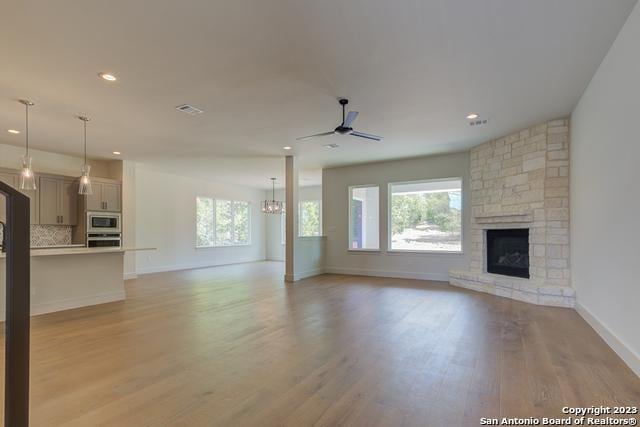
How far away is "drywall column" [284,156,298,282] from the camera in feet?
24.0

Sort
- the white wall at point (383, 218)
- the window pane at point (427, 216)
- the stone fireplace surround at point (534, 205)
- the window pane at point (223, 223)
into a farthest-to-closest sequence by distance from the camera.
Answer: the window pane at point (223, 223) < the window pane at point (427, 216) < the white wall at point (383, 218) < the stone fireplace surround at point (534, 205)

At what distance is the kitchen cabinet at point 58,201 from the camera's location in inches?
255

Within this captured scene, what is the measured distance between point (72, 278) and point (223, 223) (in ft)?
21.1

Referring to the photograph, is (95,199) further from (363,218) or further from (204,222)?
(363,218)

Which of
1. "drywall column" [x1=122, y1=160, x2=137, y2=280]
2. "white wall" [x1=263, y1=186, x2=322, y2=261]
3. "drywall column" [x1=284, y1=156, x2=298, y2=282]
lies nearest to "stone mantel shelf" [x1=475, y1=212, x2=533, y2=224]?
"drywall column" [x1=284, y1=156, x2=298, y2=282]

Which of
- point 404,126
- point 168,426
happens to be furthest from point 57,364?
point 404,126

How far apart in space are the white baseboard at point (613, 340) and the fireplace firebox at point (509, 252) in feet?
4.86

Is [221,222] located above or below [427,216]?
below

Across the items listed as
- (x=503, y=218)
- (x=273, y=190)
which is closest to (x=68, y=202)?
(x=273, y=190)

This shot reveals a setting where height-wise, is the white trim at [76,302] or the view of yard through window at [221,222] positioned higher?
the view of yard through window at [221,222]

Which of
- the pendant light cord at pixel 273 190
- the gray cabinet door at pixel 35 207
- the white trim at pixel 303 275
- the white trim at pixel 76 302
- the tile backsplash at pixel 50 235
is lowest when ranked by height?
the white trim at pixel 303 275

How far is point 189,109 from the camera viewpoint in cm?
441

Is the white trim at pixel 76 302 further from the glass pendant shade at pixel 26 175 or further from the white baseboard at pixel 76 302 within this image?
the glass pendant shade at pixel 26 175

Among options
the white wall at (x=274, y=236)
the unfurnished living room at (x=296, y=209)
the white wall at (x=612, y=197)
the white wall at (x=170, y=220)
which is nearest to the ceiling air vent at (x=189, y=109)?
the unfurnished living room at (x=296, y=209)
